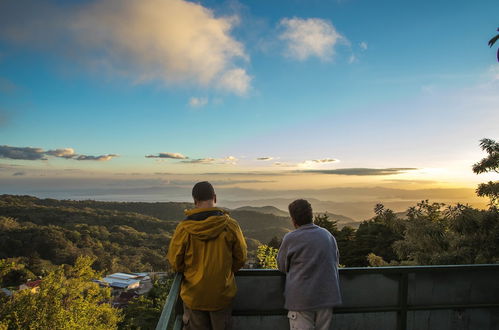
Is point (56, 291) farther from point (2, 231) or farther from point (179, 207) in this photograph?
point (179, 207)

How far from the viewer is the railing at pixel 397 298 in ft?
9.66

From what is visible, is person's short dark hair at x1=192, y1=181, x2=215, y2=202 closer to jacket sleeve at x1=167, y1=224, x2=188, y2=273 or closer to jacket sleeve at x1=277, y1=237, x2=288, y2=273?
jacket sleeve at x1=167, y1=224, x2=188, y2=273

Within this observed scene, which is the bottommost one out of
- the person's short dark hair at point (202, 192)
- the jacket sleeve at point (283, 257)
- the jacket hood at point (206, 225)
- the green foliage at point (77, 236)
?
the green foliage at point (77, 236)

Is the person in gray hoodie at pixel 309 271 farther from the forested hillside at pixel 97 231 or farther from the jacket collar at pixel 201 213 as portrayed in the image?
the forested hillside at pixel 97 231

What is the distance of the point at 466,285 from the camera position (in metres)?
3.19

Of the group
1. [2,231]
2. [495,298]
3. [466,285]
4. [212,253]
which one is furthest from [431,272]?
[2,231]

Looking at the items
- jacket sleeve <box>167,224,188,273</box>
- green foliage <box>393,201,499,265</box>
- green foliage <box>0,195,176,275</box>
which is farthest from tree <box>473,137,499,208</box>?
green foliage <box>0,195,176,275</box>

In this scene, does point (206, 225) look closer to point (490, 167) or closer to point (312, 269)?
point (312, 269)

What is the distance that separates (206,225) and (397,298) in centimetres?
196

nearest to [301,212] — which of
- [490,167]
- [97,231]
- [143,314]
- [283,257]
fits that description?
[283,257]

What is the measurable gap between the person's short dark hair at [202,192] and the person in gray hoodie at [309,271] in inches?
24.8

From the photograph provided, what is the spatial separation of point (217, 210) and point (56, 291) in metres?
24.3

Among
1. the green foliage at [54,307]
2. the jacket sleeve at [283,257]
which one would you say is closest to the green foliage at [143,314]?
the green foliage at [54,307]

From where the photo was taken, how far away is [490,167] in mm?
10320
